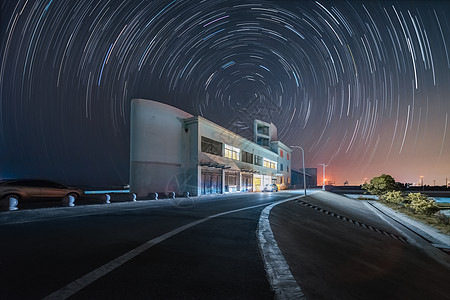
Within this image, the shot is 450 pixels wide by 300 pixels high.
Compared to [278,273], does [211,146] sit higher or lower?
higher

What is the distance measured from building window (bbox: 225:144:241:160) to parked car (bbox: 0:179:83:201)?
24.8 meters

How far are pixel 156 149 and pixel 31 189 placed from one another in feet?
48.3

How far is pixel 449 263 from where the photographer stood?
9477mm

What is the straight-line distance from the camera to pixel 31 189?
43.5 feet

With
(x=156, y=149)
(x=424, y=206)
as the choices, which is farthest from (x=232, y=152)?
(x=424, y=206)

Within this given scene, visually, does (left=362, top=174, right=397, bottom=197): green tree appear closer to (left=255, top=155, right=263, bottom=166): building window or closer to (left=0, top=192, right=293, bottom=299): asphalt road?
(left=255, top=155, right=263, bottom=166): building window

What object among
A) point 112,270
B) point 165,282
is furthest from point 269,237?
point 112,270

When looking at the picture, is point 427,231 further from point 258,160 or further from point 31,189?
point 258,160

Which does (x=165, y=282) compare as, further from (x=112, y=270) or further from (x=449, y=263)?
(x=449, y=263)

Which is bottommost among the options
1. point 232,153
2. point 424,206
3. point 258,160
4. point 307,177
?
point 307,177

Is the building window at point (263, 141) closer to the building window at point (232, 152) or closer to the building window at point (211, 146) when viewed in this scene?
the building window at point (232, 152)

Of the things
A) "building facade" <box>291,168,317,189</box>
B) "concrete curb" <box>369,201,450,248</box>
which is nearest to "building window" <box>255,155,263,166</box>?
"concrete curb" <box>369,201,450,248</box>

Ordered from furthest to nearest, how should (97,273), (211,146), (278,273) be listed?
(211,146), (278,273), (97,273)

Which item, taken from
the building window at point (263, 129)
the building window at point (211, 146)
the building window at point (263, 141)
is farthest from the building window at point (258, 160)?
the building window at point (211, 146)
